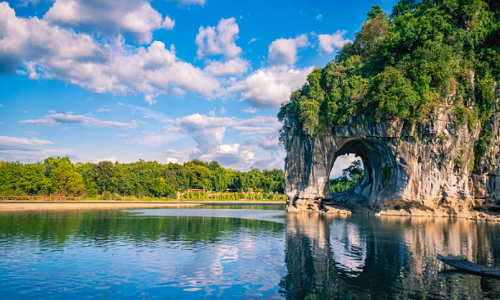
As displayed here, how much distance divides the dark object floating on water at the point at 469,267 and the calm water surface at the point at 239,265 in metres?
0.34

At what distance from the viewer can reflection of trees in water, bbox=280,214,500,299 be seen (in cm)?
1155

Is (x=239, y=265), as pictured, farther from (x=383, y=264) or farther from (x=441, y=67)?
(x=441, y=67)

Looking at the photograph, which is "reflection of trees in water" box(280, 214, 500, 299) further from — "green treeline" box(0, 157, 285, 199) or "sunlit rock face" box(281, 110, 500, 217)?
"green treeline" box(0, 157, 285, 199)

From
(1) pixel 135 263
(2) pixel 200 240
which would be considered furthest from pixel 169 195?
(1) pixel 135 263

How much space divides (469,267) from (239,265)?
33.0 feet

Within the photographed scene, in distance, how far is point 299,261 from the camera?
16.2 metres

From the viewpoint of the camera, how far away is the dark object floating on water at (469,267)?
13141 mm

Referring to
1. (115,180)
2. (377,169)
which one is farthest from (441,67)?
(115,180)

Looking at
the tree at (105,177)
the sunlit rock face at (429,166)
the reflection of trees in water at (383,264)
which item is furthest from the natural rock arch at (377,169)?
the tree at (105,177)

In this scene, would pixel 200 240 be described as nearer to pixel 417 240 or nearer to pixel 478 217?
pixel 417 240

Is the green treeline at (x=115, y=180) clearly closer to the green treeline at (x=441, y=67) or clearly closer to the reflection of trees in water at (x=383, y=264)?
the green treeline at (x=441, y=67)

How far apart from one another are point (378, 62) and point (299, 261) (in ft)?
120

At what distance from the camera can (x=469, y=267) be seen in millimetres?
13953

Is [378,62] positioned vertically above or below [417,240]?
above
